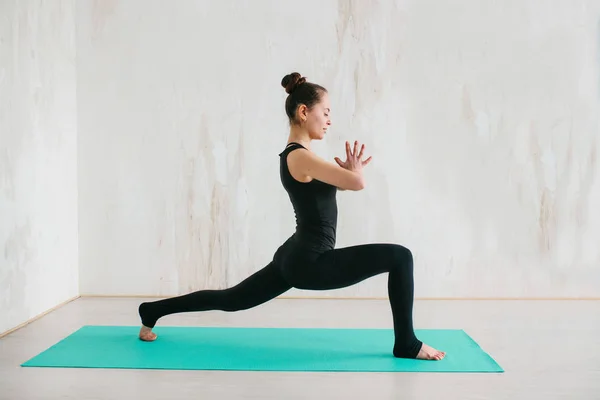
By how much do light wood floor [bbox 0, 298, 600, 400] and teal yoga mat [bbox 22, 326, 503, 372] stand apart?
0.08 meters

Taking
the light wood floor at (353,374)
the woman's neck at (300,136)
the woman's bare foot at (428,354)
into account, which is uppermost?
the woman's neck at (300,136)

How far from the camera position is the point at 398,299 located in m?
2.76

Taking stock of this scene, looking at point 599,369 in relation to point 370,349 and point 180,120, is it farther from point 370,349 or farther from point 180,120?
point 180,120

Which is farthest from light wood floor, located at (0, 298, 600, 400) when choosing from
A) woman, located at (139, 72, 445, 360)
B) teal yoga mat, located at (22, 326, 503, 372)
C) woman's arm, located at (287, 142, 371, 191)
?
woman's arm, located at (287, 142, 371, 191)

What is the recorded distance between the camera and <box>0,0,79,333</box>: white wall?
330 cm

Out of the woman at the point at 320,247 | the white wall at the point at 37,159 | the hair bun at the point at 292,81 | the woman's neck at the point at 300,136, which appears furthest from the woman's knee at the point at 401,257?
the white wall at the point at 37,159

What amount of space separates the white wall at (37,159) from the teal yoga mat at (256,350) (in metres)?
0.51

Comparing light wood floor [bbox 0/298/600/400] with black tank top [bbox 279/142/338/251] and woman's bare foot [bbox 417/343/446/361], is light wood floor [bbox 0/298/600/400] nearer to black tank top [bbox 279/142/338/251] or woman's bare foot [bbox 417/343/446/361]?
woman's bare foot [bbox 417/343/446/361]

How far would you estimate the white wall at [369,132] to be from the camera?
4.22 m

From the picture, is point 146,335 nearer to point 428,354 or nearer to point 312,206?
point 312,206

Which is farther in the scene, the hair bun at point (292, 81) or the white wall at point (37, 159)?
the white wall at point (37, 159)

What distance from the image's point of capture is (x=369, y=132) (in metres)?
4.25

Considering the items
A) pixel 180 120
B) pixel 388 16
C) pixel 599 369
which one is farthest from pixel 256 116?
pixel 599 369

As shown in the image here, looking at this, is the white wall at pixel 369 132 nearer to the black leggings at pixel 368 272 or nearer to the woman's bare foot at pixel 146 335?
the woman's bare foot at pixel 146 335
